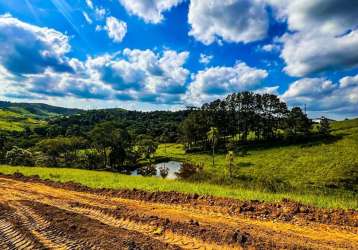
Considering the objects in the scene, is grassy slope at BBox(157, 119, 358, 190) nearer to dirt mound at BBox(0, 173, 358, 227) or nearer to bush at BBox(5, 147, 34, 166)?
dirt mound at BBox(0, 173, 358, 227)

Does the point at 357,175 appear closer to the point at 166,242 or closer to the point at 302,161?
the point at 302,161

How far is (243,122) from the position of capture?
129500 mm

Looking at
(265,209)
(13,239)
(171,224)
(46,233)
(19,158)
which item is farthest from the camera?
(19,158)

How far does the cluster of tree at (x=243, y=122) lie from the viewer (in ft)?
392

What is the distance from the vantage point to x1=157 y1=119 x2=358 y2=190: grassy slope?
6166 centimetres

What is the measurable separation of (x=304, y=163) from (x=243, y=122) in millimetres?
54705

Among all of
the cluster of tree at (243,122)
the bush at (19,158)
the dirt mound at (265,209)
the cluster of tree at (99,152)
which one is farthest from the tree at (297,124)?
the dirt mound at (265,209)

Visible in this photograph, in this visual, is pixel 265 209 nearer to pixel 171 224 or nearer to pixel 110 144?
pixel 171 224

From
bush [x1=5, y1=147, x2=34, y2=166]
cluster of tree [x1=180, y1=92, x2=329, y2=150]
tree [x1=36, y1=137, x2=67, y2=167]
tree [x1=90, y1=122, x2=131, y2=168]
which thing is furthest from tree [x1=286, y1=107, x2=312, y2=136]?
bush [x1=5, y1=147, x2=34, y2=166]

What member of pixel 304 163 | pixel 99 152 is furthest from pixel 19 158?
pixel 304 163

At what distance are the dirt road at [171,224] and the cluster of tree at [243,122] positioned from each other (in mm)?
102951

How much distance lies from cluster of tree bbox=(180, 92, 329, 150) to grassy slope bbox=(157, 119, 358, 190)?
17.6 m

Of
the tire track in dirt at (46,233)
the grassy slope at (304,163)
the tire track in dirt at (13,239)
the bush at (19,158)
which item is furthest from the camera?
the bush at (19,158)

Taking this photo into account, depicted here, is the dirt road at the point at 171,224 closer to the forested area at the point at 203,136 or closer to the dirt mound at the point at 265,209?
the dirt mound at the point at 265,209
